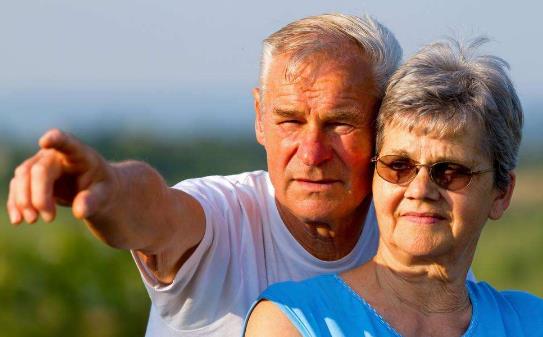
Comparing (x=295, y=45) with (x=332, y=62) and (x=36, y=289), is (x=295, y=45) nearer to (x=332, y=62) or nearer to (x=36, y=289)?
(x=332, y=62)

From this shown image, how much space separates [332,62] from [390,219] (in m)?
0.57

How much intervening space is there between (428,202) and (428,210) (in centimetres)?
2

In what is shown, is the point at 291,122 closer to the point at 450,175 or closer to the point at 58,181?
the point at 450,175

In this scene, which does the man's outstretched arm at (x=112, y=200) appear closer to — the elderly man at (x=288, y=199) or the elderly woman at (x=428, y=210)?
the elderly man at (x=288, y=199)

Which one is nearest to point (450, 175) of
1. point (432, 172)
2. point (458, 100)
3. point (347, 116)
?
point (432, 172)

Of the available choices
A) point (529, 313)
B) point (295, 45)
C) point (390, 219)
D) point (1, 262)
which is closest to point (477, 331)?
point (529, 313)

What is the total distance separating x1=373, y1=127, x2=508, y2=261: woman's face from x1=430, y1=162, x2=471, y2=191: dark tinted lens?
1 cm

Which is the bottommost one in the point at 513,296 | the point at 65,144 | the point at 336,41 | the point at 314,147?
the point at 513,296

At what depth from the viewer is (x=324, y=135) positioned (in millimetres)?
3455

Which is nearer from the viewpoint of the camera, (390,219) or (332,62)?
(390,219)

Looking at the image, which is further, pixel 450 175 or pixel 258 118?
pixel 258 118

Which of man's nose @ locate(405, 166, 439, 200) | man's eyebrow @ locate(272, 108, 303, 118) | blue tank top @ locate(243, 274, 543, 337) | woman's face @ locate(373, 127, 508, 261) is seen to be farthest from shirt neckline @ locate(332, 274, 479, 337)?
man's eyebrow @ locate(272, 108, 303, 118)

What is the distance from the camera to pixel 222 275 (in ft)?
11.2

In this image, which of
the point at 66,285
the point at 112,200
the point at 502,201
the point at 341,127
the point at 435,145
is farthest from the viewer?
the point at 66,285
